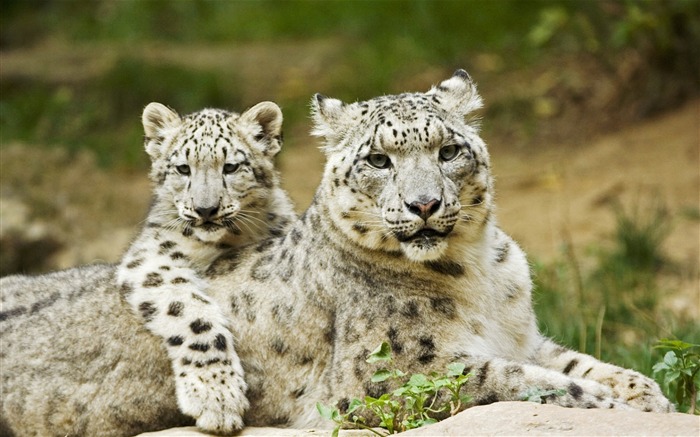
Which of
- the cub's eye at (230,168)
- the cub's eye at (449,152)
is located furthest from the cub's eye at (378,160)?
the cub's eye at (230,168)

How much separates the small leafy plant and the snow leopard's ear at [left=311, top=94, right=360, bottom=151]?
1.53 metres

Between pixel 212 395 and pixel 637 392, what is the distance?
268 cm

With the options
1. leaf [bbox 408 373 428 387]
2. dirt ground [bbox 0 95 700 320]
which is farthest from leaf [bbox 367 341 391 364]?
dirt ground [bbox 0 95 700 320]

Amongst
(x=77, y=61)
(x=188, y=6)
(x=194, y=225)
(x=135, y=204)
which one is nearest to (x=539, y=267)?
(x=194, y=225)

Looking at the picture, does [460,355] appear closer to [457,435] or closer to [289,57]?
[457,435]

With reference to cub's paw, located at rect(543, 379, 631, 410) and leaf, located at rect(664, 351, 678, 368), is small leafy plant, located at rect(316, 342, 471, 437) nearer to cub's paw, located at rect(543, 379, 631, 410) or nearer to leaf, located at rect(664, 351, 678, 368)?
cub's paw, located at rect(543, 379, 631, 410)

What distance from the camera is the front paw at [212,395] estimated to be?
263 inches

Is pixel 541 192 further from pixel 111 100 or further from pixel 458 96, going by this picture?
pixel 111 100

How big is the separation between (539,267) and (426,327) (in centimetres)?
479

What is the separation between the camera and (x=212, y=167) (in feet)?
26.4

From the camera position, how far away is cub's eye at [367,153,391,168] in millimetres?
6703

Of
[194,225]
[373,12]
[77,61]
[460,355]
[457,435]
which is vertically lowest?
[457,435]

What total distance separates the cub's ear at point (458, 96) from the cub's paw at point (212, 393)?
88.3 inches

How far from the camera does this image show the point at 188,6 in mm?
25172
